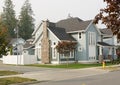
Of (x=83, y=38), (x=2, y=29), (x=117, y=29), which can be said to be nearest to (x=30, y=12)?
(x=83, y=38)

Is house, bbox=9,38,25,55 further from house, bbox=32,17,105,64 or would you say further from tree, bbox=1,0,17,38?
tree, bbox=1,0,17,38

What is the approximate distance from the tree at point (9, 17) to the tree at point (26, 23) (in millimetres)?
3570

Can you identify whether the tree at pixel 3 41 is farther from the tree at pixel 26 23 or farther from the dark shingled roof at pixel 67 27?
the tree at pixel 26 23

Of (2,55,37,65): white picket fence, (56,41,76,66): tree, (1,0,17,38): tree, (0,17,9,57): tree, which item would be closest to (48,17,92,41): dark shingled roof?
(56,41,76,66): tree

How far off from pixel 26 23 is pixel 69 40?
67.0m

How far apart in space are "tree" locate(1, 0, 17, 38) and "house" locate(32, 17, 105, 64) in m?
56.7

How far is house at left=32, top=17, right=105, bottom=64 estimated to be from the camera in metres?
54.1

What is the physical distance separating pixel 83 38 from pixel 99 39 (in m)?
6.15

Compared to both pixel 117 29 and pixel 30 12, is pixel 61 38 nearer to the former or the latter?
pixel 117 29

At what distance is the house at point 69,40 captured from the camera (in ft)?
177

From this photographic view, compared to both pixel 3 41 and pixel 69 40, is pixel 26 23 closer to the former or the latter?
pixel 69 40

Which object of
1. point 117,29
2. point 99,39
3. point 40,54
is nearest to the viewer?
point 117,29

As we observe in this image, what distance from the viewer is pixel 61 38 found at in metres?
53.2

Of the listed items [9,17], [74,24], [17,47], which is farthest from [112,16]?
[9,17]
